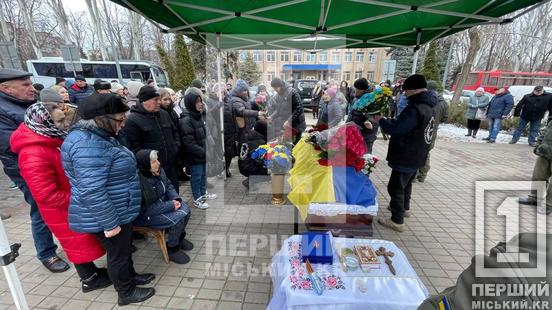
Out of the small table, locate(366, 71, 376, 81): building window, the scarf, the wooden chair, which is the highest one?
locate(366, 71, 376, 81): building window

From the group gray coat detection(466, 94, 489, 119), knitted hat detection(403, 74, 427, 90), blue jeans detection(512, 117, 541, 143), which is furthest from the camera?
gray coat detection(466, 94, 489, 119)

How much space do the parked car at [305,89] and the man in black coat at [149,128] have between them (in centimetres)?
1252

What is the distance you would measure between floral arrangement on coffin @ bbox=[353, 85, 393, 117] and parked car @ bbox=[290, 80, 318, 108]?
12.4 meters

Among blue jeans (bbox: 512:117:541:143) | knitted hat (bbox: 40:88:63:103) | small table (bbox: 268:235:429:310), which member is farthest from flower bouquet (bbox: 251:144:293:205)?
blue jeans (bbox: 512:117:541:143)

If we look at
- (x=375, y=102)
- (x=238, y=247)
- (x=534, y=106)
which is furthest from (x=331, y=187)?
(x=534, y=106)

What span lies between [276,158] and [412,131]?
182cm

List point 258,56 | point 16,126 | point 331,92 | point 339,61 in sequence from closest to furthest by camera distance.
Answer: point 16,126
point 331,92
point 258,56
point 339,61

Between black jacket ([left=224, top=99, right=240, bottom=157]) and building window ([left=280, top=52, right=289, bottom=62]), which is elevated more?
building window ([left=280, top=52, right=289, bottom=62])

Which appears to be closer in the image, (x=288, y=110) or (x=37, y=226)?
(x=37, y=226)

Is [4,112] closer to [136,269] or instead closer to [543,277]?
[136,269]

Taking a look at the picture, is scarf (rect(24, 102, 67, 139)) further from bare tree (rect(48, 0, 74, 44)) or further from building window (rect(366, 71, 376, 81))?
building window (rect(366, 71, 376, 81))

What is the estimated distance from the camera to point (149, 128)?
9.73ft

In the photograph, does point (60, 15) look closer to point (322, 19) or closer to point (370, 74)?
point (322, 19)

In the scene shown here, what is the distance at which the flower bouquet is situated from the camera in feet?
12.7
